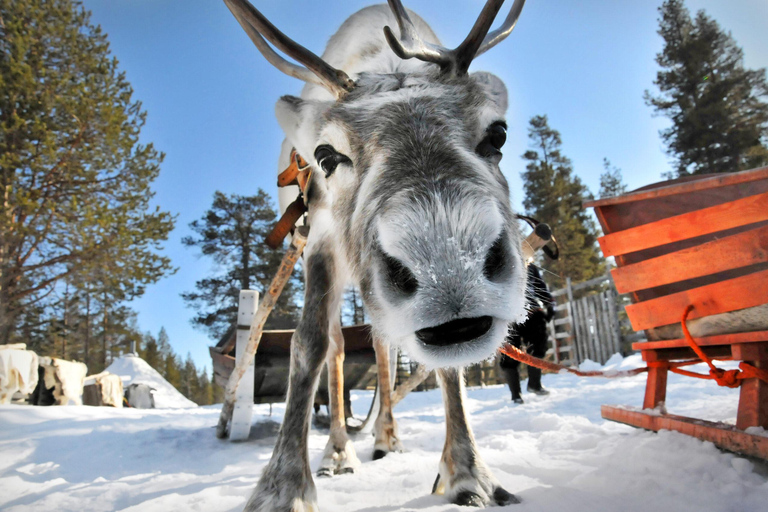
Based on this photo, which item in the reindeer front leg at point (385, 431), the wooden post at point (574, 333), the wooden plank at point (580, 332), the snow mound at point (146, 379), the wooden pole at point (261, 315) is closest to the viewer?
the wooden pole at point (261, 315)

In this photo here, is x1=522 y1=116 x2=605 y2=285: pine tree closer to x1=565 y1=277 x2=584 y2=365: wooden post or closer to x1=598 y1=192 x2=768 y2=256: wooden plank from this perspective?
x1=565 y1=277 x2=584 y2=365: wooden post

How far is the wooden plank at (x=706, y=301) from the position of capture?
1861mm

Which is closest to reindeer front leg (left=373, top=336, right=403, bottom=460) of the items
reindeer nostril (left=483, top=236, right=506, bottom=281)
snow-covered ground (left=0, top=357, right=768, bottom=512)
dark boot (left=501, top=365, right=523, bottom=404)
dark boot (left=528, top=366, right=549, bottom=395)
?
snow-covered ground (left=0, top=357, right=768, bottom=512)

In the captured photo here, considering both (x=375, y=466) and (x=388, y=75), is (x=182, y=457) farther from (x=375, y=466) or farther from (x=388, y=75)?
(x=388, y=75)

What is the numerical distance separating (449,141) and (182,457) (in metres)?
3.70

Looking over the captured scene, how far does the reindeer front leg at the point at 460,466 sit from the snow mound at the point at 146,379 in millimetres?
17749

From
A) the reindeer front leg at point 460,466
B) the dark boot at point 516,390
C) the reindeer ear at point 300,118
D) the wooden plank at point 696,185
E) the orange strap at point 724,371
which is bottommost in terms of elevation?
the dark boot at point 516,390

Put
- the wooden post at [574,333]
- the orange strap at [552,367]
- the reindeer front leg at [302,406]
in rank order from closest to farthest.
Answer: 1. the reindeer front leg at [302,406]
2. the orange strap at [552,367]
3. the wooden post at [574,333]

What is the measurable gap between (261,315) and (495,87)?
98.5 inches

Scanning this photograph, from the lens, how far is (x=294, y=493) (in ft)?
5.45

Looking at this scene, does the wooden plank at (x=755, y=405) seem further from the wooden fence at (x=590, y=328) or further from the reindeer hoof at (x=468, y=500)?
the wooden fence at (x=590, y=328)

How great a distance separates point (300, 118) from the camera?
2.23 metres

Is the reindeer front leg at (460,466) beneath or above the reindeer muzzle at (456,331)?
beneath

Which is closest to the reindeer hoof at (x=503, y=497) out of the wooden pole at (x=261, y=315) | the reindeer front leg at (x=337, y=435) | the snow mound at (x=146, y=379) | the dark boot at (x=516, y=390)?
the reindeer front leg at (x=337, y=435)
